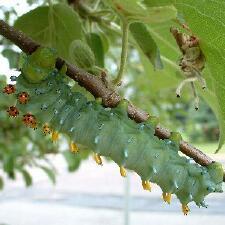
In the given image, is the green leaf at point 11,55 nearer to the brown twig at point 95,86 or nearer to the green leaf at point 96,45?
the green leaf at point 96,45

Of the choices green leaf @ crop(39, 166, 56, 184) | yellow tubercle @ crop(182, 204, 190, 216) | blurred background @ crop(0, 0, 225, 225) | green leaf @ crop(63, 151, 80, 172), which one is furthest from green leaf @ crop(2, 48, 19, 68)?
green leaf @ crop(39, 166, 56, 184)

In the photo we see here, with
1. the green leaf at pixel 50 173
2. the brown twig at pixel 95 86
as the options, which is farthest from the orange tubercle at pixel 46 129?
the green leaf at pixel 50 173

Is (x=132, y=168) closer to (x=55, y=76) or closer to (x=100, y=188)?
(x=55, y=76)

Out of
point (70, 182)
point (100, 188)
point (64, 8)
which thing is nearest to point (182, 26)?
point (64, 8)

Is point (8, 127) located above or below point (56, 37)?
below

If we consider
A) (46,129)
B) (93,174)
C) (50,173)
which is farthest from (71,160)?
(93,174)
